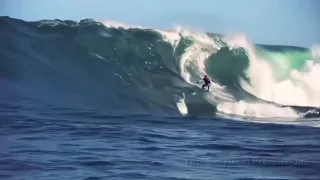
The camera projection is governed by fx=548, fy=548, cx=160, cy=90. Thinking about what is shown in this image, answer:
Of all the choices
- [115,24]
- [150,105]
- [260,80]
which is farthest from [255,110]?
[115,24]

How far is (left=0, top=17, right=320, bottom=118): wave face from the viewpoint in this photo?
272cm

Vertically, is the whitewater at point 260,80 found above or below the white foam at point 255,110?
above

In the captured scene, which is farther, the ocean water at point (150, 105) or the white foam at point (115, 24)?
the white foam at point (115, 24)

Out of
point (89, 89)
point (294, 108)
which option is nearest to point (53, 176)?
point (89, 89)

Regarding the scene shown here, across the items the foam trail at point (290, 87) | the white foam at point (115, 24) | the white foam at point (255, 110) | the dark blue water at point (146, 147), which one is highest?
the white foam at point (115, 24)

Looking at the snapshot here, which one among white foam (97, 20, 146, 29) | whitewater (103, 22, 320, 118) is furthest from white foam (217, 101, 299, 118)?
white foam (97, 20, 146, 29)

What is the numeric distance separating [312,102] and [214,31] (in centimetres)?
62

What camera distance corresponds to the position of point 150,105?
2.73 metres

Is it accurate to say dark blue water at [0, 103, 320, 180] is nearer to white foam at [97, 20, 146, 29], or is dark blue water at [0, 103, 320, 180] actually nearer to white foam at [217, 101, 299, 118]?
white foam at [217, 101, 299, 118]

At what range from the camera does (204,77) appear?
2.78m

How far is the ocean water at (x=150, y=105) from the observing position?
8.45ft

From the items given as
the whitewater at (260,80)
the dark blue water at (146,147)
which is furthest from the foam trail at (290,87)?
the dark blue water at (146,147)

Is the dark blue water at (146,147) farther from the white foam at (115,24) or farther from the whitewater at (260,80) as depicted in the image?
the white foam at (115,24)

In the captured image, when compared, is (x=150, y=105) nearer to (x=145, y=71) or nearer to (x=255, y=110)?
(x=145, y=71)
